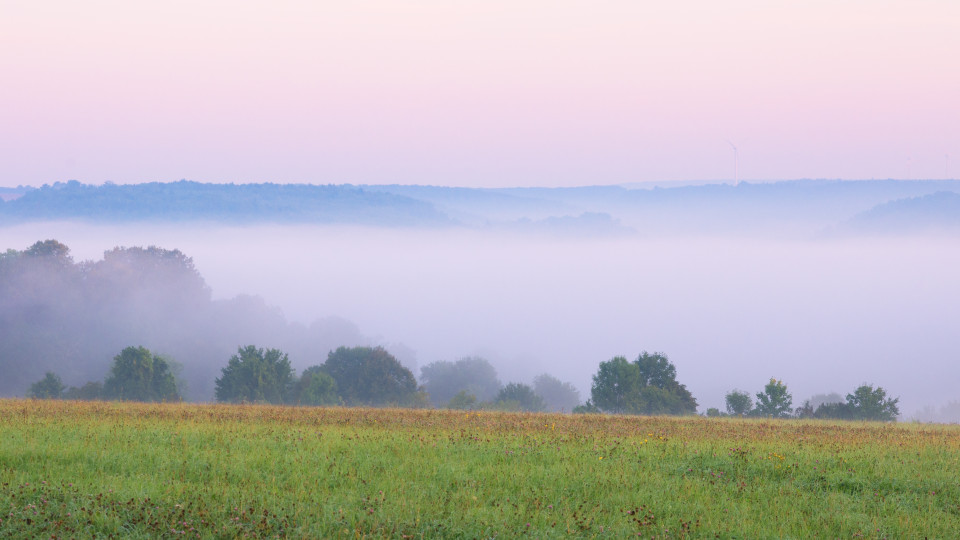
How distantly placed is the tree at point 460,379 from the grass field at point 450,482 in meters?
121

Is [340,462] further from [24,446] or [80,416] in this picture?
[80,416]

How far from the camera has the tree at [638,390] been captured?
57875 mm

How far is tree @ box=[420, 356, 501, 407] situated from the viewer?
14075cm

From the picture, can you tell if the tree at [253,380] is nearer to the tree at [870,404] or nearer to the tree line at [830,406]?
the tree line at [830,406]

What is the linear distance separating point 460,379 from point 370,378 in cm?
6652

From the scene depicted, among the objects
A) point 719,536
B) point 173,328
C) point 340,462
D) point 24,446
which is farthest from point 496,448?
point 173,328

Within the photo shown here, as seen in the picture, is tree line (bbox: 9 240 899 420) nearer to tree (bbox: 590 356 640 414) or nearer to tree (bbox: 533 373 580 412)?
tree (bbox: 590 356 640 414)

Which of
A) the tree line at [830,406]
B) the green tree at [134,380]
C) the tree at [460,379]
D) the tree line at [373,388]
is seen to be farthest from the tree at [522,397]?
the tree at [460,379]

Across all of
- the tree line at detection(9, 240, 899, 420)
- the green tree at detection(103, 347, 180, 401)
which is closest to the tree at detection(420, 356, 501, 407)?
the tree line at detection(9, 240, 899, 420)

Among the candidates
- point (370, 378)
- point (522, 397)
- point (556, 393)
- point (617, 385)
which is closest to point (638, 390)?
point (617, 385)

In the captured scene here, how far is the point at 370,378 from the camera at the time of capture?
77938mm

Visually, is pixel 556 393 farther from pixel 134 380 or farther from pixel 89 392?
pixel 89 392

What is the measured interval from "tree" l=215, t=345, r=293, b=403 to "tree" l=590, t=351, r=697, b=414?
2598cm

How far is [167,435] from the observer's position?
1723 cm
